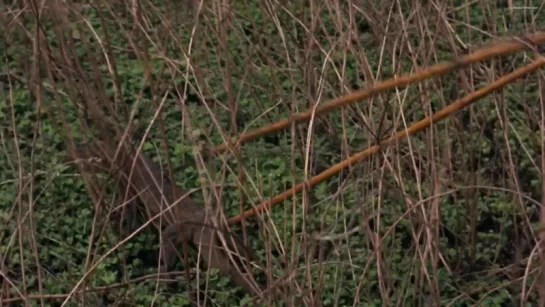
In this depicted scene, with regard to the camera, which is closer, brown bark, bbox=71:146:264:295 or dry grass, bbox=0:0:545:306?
dry grass, bbox=0:0:545:306

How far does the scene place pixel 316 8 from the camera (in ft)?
11.2

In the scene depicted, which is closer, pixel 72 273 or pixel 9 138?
pixel 72 273

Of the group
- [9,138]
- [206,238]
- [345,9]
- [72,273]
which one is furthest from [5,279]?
[345,9]

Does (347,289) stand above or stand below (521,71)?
below

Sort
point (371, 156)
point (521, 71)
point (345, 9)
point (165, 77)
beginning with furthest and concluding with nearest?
point (165, 77)
point (345, 9)
point (371, 156)
point (521, 71)

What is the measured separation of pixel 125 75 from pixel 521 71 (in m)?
2.25

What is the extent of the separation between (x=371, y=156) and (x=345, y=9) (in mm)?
961

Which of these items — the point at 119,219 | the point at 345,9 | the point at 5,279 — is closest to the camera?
the point at 5,279

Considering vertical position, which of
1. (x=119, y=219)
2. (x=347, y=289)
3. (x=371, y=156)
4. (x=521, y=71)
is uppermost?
(x=521, y=71)

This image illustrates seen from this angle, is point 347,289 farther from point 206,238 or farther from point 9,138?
point 9,138

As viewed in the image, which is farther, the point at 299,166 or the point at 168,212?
the point at 299,166

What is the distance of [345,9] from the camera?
3941 mm

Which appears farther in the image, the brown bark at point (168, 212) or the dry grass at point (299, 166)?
the brown bark at point (168, 212)

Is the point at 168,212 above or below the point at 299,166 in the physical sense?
above
